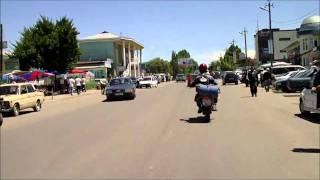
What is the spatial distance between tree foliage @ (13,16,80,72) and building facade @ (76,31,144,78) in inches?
1131

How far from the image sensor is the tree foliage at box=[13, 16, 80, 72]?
56.3m

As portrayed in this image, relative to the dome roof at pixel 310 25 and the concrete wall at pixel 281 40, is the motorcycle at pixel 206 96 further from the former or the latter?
the concrete wall at pixel 281 40

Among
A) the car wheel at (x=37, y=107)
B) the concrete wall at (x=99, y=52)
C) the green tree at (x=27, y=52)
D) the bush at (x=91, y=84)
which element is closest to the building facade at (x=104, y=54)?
the concrete wall at (x=99, y=52)

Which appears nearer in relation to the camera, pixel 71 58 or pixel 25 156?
pixel 25 156

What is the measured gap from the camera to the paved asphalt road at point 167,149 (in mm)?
9094

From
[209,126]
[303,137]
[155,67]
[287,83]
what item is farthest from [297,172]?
[155,67]

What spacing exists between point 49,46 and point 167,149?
4618 centimetres

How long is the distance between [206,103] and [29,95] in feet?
42.3

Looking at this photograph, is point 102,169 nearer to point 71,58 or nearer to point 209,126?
point 209,126

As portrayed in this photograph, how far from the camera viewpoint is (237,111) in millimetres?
21734

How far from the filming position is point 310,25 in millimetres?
76438

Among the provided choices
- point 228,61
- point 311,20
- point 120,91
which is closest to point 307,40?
point 311,20

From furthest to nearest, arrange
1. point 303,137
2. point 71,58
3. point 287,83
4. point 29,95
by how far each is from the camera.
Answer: point 71,58 → point 287,83 → point 29,95 → point 303,137

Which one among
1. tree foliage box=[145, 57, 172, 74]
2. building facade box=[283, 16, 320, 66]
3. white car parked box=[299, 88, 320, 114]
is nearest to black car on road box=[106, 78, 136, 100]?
white car parked box=[299, 88, 320, 114]
